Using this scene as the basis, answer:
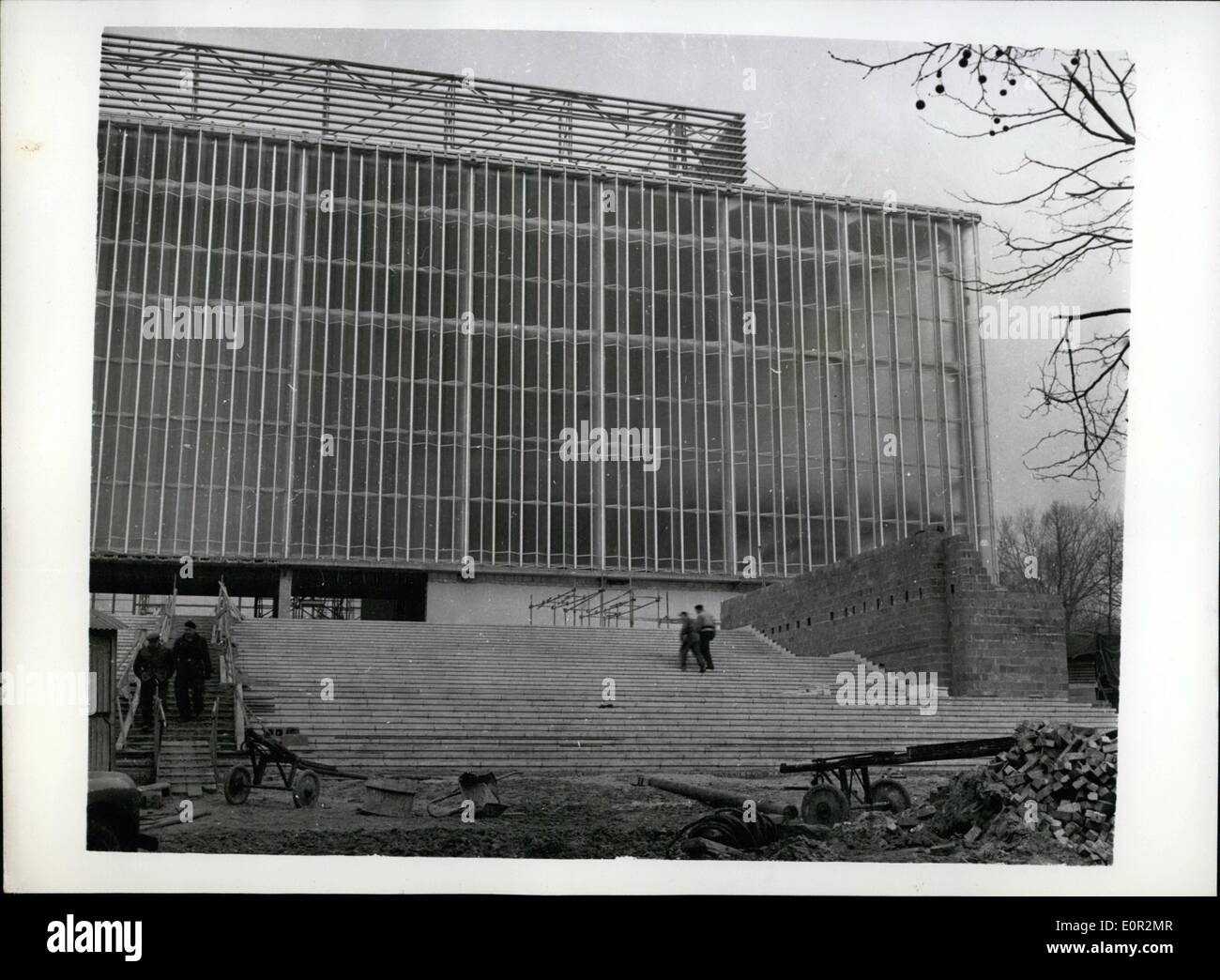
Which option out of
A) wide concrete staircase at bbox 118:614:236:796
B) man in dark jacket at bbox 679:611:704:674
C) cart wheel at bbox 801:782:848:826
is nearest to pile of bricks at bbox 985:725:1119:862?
cart wheel at bbox 801:782:848:826

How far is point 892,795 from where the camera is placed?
43.3 ft

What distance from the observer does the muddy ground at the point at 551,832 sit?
12.3 m

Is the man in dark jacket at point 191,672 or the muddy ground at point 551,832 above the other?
the man in dark jacket at point 191,672

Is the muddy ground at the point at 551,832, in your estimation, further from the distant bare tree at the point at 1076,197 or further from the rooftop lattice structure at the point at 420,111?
the rooftop lattice structure at the point at 420,111

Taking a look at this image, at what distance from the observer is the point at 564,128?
24.4 meters

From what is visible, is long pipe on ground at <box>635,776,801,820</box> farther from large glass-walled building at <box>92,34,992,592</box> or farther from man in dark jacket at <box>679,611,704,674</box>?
large glass-walled building at <box>92,34,992,592</box>

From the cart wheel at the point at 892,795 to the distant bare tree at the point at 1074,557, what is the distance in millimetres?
3133

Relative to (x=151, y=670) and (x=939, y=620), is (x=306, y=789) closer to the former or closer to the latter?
(x=151, y=670)

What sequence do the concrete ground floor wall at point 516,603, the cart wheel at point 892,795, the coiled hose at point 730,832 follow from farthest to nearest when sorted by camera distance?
the concrete ground floor wall at point 516,603
the cart wheel at point 892,795
the coiled hose at point 730,832

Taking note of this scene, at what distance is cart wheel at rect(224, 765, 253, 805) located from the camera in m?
12.9

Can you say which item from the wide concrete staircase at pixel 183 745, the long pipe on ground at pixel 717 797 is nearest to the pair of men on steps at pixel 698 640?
the long pipe on ground at pixel 717 797

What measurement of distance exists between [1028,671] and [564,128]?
1384 cm

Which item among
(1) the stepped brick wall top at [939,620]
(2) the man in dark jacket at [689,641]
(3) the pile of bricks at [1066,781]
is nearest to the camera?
(3) the pile of bricks at [1066,781]

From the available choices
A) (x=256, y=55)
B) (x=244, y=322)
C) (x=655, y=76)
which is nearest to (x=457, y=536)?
(x=244, y=322)
